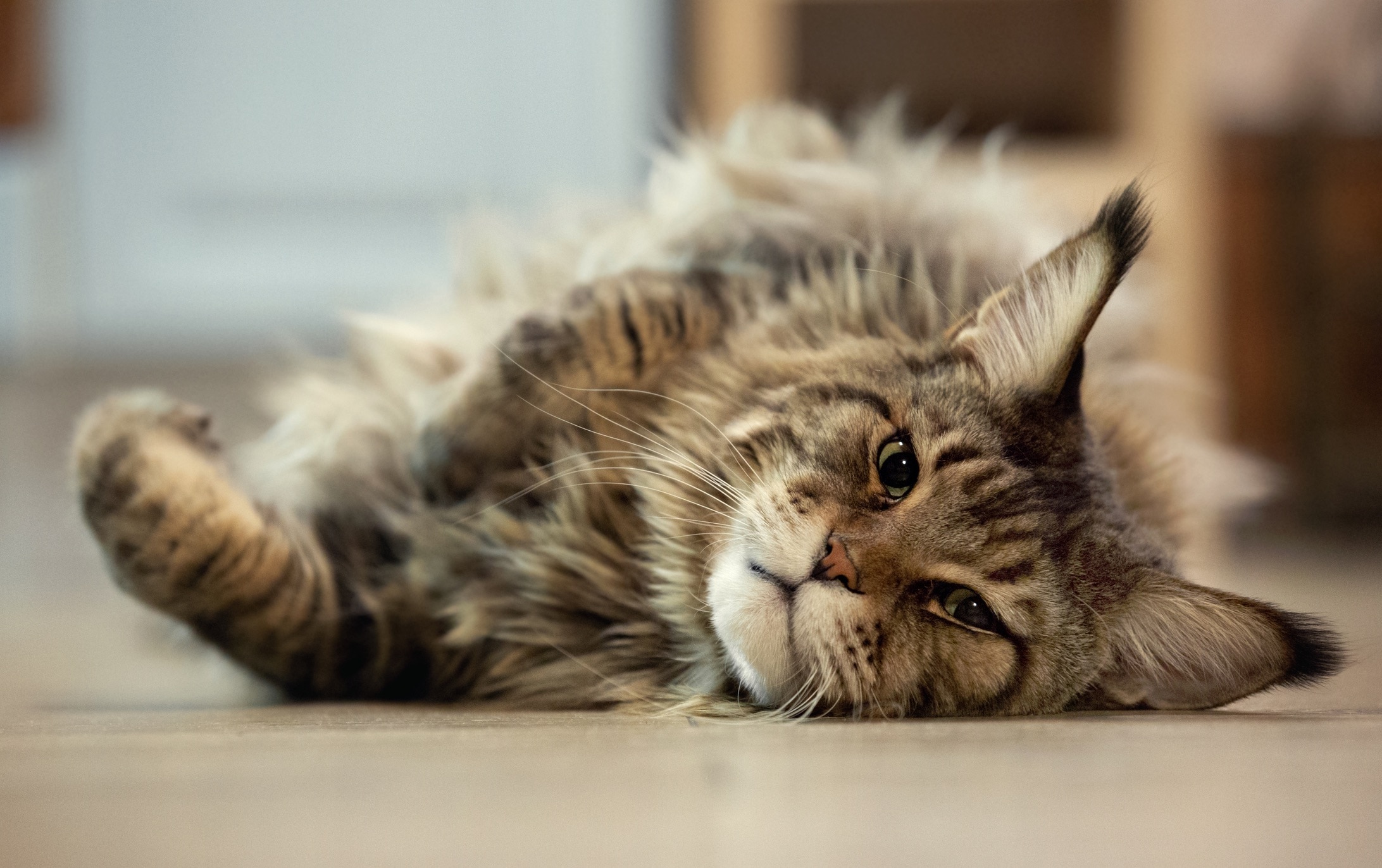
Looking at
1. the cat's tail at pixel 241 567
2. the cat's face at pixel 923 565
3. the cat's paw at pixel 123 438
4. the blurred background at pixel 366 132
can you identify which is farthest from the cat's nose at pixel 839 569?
the blurred background at pixel 366 132

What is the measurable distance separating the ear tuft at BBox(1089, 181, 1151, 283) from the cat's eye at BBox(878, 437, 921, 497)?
0.22 metres

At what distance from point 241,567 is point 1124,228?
2.71 feet

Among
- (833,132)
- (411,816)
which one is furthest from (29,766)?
(833,132)

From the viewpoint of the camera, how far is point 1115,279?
95 centimetres

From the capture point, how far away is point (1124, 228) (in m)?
0.96

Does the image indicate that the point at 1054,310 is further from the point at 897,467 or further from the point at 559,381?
the point at 559,381

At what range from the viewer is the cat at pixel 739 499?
0.98m

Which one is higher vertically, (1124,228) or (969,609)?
(1124,228)

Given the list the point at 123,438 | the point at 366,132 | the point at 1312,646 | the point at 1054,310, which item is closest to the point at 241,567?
the point at 123,438

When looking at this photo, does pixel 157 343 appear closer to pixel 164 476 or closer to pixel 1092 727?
pixel 164 476

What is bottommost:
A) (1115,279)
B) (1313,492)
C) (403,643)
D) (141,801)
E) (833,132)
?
(1313,492)

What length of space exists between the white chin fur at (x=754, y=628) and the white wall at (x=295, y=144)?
6.88 ft

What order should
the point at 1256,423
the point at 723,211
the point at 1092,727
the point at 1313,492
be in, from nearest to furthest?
1. the point at 1092,727
2. the point at 723,211
3. the point at 1313,492
4. the point at 1256,423

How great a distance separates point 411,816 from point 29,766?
0.98ft
